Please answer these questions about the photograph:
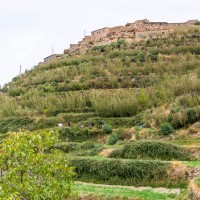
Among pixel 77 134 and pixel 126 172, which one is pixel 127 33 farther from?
→ pixel 126 172

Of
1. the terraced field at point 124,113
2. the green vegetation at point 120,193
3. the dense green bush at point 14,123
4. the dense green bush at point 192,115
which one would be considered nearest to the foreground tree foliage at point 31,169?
the terraced field at point 124,113

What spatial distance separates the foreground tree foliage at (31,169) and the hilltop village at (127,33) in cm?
3605

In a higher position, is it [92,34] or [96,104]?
[92,34]

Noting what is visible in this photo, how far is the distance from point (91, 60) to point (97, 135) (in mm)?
16990

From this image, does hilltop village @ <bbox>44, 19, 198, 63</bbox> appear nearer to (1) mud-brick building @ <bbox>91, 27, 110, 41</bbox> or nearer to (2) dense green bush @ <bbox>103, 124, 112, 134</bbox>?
(1) mud-brick building @ <bbox>91, 27, 110, 41</bbox>

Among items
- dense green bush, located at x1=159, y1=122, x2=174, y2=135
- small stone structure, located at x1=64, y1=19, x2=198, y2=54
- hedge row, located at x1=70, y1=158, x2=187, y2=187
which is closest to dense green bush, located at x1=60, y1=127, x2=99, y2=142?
dense green bush, located at x1=159, y1=122, x2=174, y2=135

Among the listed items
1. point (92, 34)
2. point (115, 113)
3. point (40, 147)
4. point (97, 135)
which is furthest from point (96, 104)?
point (92, 34)

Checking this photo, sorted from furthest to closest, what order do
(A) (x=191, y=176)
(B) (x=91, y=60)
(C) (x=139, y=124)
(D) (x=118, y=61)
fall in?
1. (B) (x=91, y=60)
2. (D) (x=118, y=61)
3. (C) (x=139, y=124)
4. (A) (x=191, y=176)

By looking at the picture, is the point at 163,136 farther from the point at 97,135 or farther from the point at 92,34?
the point at 92,34

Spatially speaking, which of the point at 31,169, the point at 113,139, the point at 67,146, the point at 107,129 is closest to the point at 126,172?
the point at 113,139

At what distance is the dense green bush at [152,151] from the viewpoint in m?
16.8

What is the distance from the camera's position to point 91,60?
129ft

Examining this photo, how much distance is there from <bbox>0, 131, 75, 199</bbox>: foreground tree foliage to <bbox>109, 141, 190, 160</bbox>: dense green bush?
338 inches

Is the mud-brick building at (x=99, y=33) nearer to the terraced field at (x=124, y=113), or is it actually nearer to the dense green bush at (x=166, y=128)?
the terraced field at (x=124, y=113)
